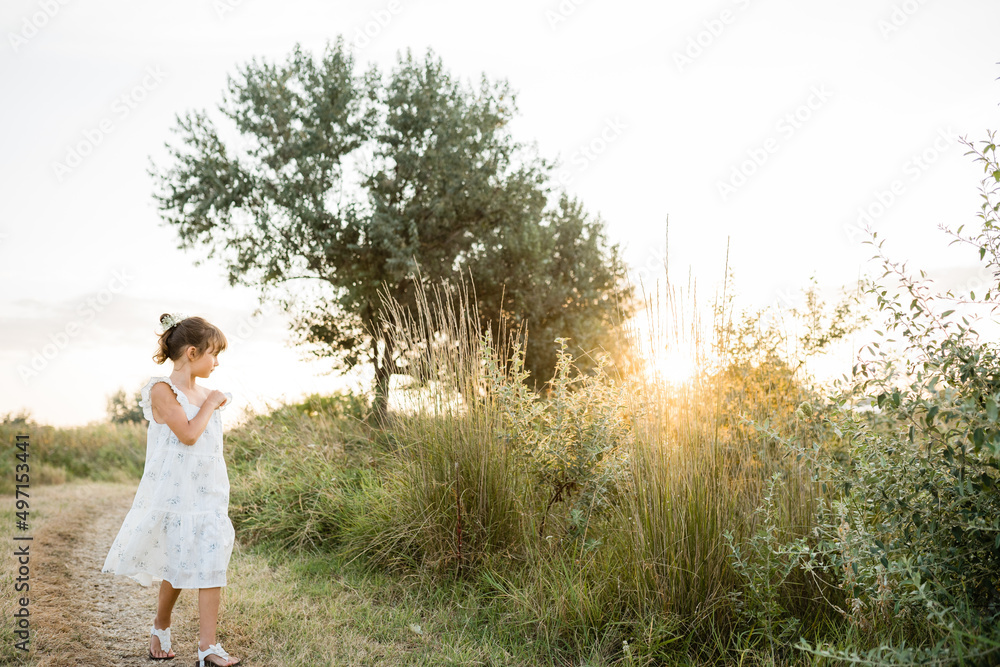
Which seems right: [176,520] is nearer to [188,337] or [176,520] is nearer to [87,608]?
[188,337]

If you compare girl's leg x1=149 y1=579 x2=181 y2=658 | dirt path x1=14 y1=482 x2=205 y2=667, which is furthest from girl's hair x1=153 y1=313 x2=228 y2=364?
dirt path x1=14 y1=482 x2=205 y2=667

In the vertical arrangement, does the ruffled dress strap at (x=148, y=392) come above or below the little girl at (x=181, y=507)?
above

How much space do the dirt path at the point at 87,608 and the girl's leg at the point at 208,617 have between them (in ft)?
0.87

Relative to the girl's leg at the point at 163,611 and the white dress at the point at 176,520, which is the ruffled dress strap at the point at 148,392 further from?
the girl's leg at the point at 163,611

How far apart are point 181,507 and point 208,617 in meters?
0.55

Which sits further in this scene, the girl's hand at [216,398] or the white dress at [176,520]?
the girl's hand at [216,398]

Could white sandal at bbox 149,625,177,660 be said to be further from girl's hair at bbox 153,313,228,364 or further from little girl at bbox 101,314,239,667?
girl's hair at bbox 153,313,228,364

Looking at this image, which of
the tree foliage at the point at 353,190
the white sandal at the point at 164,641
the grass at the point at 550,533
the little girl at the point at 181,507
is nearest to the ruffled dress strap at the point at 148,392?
the little girl at the point at 181,507

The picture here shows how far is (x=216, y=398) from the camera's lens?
320cm

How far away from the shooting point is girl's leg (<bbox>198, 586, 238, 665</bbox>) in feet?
9.99

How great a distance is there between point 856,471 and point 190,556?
3080 millimetres

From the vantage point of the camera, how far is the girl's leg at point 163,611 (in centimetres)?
313

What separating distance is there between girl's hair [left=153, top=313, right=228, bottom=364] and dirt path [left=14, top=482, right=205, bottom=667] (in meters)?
1.53

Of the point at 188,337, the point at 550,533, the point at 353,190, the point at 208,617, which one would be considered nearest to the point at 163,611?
the point at 208,617
